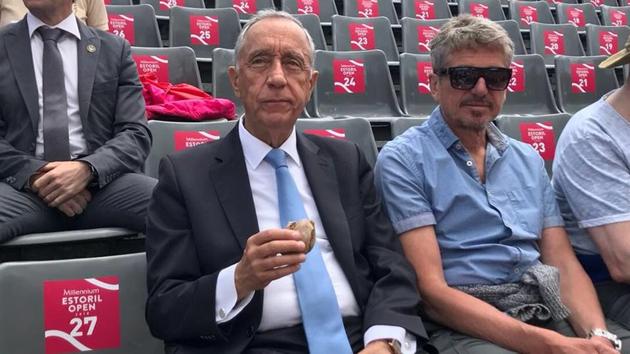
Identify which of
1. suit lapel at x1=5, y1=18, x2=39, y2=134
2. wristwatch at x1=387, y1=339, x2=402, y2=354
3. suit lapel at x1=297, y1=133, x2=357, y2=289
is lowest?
wristwatch at x1=387, y1=339, x2=402, y2=354

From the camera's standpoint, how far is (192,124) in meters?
2.18

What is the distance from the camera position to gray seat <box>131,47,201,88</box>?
287cm

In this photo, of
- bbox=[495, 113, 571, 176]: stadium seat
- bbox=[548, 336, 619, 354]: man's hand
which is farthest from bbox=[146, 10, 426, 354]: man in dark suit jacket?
bbox=[495, 113, 571, 176]: stadium seat

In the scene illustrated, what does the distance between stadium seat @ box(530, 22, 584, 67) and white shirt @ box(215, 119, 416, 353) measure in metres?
3.51

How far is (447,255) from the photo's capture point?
148cm

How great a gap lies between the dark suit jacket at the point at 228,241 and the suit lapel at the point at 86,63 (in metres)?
0.69

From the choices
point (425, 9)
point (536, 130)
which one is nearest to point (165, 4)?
point (425, 9)

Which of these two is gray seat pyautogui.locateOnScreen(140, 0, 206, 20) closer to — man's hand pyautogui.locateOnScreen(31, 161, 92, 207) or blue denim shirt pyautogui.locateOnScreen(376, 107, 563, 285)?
man's hand pyautogui.locateOnScreen(31, 161, 92, 207)

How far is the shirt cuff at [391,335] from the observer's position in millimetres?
1228

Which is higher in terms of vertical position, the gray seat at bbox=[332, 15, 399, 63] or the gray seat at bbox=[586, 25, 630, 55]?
the gray seat at bbox=[332, 15, 399, 63]

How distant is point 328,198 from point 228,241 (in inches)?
9.9

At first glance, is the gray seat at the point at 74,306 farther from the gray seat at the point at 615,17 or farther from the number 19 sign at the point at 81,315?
the gray seat at the point at 615,17

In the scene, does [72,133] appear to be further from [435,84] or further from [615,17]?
[615,17]

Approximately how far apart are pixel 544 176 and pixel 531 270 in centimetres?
29
